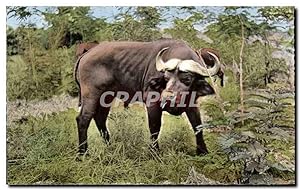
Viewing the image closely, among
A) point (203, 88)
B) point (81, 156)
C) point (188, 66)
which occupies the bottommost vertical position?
point (81, 156)

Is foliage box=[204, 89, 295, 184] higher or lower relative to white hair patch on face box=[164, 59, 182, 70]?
lower

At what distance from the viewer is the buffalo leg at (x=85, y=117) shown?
4.01 metres

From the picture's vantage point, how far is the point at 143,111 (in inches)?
158

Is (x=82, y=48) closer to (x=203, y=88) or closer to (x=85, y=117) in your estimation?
(x=85, y=117)

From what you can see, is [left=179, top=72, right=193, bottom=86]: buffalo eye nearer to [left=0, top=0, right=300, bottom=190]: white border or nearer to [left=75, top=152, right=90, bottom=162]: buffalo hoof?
[left=0, top=0, right=300, bottom=190]: white border

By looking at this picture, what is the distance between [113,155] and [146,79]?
15.1 inches

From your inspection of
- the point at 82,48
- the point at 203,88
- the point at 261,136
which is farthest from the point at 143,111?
the point at 261,136

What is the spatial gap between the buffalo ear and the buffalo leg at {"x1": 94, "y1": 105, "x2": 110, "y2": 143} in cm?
43

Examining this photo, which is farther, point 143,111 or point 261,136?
point 143,111

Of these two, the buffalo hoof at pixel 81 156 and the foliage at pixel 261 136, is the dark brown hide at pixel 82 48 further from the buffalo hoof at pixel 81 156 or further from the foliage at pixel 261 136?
the foliage at pixel 261 136

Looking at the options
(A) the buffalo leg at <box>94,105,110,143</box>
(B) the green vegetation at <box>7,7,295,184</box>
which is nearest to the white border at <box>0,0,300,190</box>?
(B) the green vegetation at <box>7,7,295,184</box>

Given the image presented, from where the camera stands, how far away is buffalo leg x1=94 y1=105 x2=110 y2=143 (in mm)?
4008

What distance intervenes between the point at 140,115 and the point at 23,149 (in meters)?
0.57

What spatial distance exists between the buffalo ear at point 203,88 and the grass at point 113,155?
0.16m
